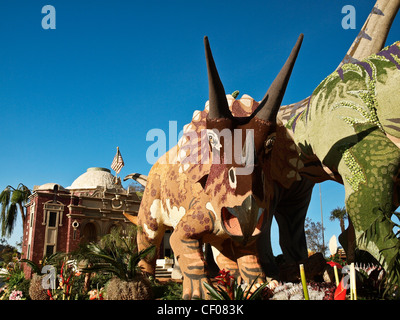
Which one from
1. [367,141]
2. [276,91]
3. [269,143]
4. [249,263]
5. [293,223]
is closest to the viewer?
[367,141]

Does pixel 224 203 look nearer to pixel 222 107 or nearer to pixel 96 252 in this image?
pixel 222 107

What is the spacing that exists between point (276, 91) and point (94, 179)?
25.5 metres

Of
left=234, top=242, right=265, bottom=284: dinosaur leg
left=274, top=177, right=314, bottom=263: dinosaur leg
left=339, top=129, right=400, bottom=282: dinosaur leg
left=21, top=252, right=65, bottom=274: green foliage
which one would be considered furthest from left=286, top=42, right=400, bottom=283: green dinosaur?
left=21, top=252, right=65, bottom=274: green foliage

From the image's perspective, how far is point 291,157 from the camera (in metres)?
6.09

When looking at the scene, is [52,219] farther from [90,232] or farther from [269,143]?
[269,143]

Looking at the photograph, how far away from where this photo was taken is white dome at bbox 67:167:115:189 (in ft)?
91.8

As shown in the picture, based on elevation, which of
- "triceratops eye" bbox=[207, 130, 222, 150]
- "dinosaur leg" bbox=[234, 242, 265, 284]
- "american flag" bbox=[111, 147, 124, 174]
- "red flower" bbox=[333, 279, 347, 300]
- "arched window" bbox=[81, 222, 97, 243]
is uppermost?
"american flag" bbox=[111, 147, 124, 174]

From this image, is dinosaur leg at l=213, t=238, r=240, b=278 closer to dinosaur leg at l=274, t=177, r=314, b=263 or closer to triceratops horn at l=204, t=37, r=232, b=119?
dinosaur leg at l=274, t=177, r=314, b=263

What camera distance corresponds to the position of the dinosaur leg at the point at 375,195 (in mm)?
3809

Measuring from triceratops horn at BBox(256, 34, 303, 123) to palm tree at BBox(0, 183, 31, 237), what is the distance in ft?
76.0

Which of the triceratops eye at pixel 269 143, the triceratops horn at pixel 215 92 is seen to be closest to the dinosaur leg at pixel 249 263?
the triceratops eye at pixel 269 143

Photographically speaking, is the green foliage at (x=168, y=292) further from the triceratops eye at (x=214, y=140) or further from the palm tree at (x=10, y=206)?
the palm tree at (x=10, y=206)

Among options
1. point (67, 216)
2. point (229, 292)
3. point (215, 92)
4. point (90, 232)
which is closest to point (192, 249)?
point (229, 292)

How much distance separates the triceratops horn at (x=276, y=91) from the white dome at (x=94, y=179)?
918 inches
